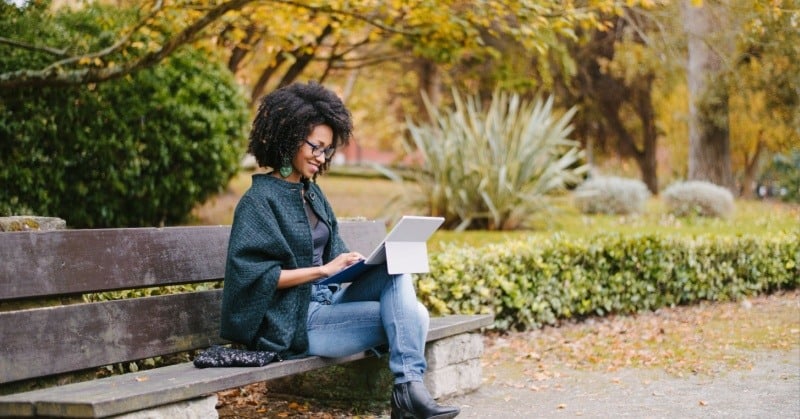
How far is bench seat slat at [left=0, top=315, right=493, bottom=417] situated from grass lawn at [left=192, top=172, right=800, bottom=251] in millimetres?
5198

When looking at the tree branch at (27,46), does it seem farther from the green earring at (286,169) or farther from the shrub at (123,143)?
the green earring at (286,169)

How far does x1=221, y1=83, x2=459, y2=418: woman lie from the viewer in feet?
13.0

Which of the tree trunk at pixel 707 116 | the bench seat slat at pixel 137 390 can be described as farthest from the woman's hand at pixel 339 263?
the tree trunk at pixel 707 116

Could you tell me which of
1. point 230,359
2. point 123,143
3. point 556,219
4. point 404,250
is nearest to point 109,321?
point 230,359

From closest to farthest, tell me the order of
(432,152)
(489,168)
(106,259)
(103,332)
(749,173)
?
(103,332) < (106,259) < (489,168) < (432,152) < (749,173)

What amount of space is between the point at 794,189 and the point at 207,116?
18.8 m

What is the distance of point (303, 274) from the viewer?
3.97 m

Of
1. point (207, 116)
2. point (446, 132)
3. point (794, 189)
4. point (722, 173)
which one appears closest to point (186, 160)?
point (207, 116)

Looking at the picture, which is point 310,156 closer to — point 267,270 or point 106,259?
point 267,270

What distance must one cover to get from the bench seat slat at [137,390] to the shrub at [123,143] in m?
5.14

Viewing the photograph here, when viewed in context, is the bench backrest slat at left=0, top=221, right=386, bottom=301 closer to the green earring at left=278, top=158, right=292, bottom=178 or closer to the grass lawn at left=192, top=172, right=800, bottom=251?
the green earring at left=278, top=158, right=292, bottom=178

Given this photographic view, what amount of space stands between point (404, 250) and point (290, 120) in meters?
0.73

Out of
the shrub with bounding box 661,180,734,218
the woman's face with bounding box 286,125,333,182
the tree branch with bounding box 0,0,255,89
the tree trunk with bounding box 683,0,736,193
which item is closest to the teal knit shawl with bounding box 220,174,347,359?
the woman's face with bounding box 286,125,333,182

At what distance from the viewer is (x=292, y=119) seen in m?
4.18
